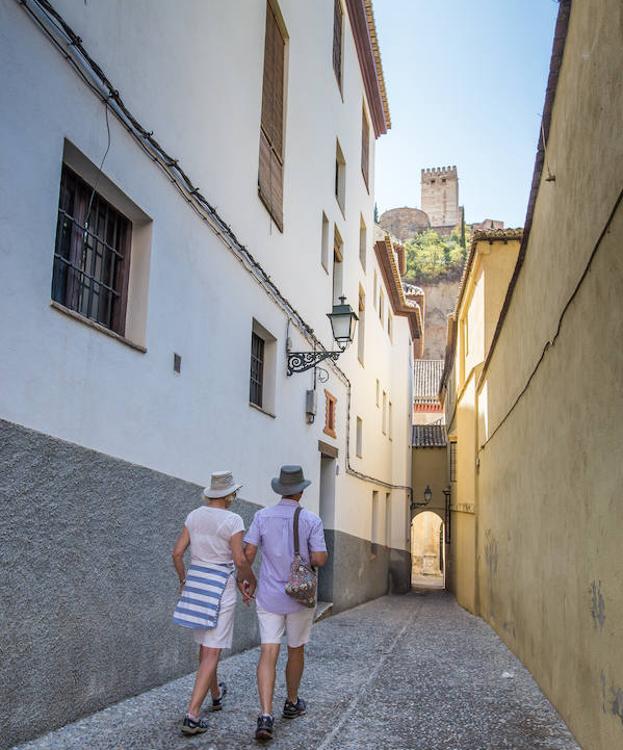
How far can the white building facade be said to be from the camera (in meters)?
4.25

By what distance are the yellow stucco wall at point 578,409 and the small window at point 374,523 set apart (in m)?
10.0

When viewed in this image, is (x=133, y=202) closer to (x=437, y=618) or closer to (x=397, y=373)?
(x=437, y=618)

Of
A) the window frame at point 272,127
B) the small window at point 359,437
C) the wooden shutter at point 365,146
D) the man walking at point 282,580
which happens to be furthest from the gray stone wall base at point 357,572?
the wooden shutter at point 365,146

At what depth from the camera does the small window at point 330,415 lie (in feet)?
42.6

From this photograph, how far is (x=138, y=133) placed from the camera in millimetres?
5715

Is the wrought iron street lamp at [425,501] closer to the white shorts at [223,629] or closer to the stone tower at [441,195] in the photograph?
the white shorts at [223,629]

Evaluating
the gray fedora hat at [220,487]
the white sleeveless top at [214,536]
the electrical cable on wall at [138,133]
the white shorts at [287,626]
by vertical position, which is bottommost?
the white shorts at [287,626]

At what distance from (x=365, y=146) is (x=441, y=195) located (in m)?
68.1

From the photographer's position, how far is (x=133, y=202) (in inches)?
225

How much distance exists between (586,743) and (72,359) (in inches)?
152

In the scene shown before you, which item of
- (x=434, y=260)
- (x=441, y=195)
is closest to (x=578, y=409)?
(x=434, y=260)

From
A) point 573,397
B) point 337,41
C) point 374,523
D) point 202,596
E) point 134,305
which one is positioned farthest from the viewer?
point 374,523

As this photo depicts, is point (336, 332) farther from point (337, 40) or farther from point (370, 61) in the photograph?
point (370, 61)

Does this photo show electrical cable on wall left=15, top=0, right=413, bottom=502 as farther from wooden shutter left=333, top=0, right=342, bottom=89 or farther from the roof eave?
the roof eave
